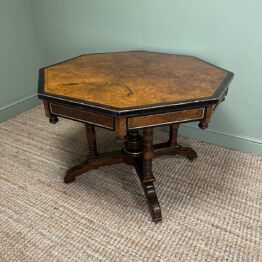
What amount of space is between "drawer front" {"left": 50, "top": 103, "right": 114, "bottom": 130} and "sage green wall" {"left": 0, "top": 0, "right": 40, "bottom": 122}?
129 cm

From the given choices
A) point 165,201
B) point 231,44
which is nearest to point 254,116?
point 231,44

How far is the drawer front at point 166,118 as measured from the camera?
3.41ft

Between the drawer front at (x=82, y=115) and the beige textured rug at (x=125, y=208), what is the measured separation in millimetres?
519

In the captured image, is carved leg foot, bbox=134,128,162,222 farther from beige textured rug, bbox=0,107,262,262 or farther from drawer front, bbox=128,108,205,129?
drawer front, bbox=128,108,205,129

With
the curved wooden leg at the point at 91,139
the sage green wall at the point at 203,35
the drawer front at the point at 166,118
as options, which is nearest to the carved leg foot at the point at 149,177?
the drawer front at the point at 166,118

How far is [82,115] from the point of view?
1.10m

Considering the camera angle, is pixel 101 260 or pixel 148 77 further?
pixel 148 77

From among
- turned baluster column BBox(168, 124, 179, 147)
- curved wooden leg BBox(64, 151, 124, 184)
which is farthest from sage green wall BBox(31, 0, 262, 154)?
curved wooden leg BBox(64, 151, 124, 184)

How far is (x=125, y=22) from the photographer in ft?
5.93

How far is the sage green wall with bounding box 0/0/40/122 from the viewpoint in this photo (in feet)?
7.06

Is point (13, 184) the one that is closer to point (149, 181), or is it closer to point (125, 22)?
point (149, 181)

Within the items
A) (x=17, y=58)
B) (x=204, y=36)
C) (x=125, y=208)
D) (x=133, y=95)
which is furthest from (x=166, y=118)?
(x=17, y=58)

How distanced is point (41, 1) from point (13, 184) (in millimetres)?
1460

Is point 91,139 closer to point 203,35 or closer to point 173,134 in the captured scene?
point 173,134
